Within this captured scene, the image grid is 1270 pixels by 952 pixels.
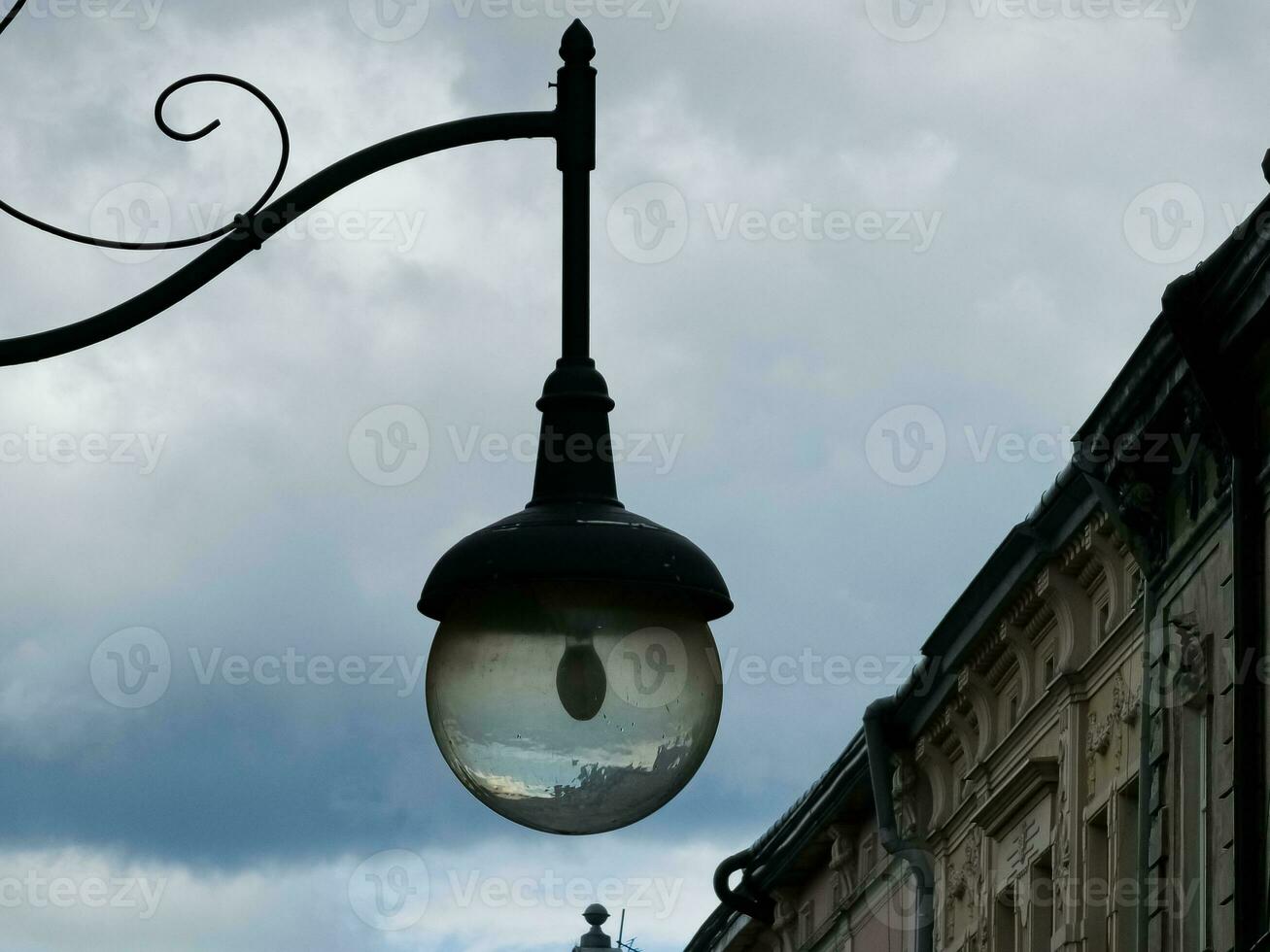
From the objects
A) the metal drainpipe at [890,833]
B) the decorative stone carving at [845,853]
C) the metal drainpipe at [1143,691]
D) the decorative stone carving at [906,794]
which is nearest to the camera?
the metal drainpipe at [1143,691]

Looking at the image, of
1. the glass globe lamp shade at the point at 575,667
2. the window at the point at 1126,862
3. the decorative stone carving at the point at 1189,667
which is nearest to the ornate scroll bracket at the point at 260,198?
the glass globe lamp shade at the point at 575,667

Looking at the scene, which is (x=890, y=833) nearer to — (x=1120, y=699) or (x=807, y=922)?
(x=807, y=922)

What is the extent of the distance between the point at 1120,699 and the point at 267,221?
14471mm

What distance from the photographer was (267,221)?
5305mm

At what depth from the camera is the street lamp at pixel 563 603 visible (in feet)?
16.6

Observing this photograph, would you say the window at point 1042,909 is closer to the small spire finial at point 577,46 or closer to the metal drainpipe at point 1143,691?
the metal drainpipe at point 1143,691

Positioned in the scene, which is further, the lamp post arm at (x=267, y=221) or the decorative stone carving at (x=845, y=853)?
the decorative stone carving at (x=845, y=853)

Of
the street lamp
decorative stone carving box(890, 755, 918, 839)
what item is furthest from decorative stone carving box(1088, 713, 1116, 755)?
the street lamp

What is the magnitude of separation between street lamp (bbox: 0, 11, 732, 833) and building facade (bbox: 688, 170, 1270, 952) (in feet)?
35.0

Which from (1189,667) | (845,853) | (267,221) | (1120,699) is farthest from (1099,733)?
(267,221)

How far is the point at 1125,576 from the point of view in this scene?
19.3 m

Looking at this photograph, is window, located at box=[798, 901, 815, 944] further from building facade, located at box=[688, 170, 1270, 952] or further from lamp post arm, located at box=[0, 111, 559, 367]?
lamp post arm, located at box=[0, 111, 559, 367]

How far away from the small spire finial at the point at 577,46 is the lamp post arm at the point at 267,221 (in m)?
0.14

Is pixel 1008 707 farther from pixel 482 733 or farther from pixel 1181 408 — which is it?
pixel 482 733
